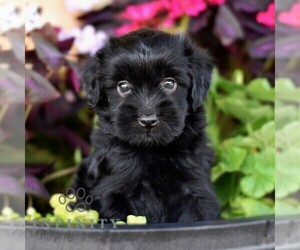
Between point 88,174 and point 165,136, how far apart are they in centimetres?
61

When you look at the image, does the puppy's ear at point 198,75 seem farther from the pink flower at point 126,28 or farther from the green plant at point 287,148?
the pink flower at point 126,28

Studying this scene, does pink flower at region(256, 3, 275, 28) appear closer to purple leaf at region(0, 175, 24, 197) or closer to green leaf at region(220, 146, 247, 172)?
green leaf at region(220, 146, 247, 172)

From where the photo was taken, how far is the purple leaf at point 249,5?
14.3 feet

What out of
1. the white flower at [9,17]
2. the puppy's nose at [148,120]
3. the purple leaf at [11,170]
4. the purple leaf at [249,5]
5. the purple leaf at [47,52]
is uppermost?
the purple leaf at [249,5]

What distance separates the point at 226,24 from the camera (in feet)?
14.2

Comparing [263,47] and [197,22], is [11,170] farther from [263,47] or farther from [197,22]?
[263,47]

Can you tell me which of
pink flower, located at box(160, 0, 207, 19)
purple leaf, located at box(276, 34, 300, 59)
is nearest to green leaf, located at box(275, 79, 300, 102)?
purple leaf, located at box(276, 34, 300, 59)

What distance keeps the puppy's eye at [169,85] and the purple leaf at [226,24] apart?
5.44 ft

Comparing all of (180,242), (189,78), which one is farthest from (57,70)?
(180,242)

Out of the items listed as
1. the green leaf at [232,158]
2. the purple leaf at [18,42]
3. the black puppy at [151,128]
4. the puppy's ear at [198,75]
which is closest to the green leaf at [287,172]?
the green leaf at [232,158]

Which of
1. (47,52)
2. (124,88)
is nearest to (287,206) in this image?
(124,88)

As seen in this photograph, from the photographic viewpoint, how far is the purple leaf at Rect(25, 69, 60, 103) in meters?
3.57

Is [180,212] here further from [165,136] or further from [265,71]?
[265,71]

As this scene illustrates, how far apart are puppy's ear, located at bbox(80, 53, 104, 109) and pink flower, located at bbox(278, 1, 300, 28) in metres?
1.40
